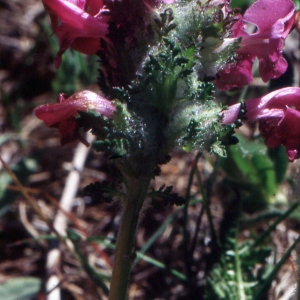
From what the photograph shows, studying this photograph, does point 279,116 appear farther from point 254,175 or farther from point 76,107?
point 254,175

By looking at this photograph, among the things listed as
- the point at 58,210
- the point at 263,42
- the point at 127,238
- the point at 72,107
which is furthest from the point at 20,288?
the point at 263,42

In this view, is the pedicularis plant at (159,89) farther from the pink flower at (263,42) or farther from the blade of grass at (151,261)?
the blade of grass at (151,261)

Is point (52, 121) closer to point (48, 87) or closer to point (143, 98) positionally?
point (143, 98)

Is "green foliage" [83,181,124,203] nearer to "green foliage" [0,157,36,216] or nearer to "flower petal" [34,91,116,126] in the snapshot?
"flower petal" [34,91,116,126]

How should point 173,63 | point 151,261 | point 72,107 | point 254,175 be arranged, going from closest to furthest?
point 173,63 → point 72,107 → point 151,261 → point 254,175

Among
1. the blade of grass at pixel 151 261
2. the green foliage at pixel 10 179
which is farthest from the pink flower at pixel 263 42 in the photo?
the green foliage at pixel 10 179

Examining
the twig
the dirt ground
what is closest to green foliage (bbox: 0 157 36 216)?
the dirt ground
